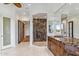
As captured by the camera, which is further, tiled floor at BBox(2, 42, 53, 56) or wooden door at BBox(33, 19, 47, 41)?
wooden door at BBox(33, 19, 47, 41)

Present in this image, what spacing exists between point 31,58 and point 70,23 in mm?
5879

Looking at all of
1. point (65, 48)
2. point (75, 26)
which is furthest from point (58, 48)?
point (75, 26)

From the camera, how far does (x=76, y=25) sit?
7.12m

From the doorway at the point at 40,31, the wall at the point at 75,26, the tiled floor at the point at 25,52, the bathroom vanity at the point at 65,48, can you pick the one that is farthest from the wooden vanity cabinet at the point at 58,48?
the doorway at the point at 40,31

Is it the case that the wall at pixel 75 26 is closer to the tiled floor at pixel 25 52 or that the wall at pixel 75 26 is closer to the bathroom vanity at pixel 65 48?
the tiled floor at pixel 25 52

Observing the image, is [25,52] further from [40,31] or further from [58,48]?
[40,31]

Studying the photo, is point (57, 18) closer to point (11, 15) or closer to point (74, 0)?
point (11, 15)

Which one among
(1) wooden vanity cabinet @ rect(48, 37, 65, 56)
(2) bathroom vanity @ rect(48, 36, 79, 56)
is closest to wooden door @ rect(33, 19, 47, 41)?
(1) wooden vanity cabinet @ rect(48, 37, 65, 56)

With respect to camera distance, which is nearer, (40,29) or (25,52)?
(25,52)

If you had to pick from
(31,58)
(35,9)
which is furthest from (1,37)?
(31,58)

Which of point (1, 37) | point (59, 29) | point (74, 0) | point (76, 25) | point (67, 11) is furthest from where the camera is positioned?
point (59, 29)

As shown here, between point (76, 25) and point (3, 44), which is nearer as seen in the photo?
point (76, 25)

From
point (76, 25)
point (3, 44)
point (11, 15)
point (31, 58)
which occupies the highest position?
point (11, 15)

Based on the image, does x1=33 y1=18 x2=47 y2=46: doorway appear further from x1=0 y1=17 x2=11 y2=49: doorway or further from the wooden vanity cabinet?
the wooden vanity cabinet
